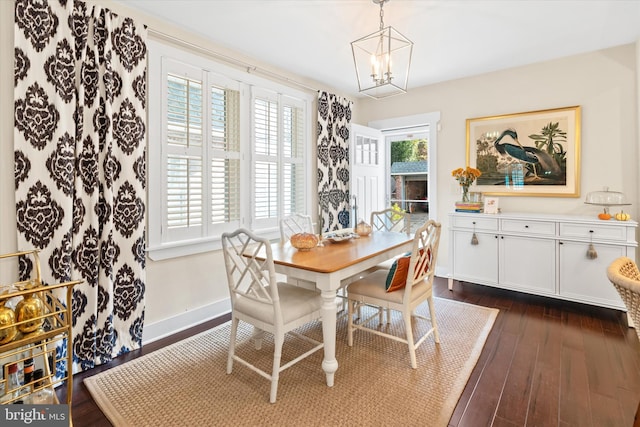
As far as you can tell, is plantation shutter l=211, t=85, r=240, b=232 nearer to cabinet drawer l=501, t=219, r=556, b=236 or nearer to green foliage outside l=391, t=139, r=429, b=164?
green foliage outside l=391, t=139, r=429, b=164

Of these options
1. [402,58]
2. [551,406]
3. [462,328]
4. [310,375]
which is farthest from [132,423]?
[402,58]

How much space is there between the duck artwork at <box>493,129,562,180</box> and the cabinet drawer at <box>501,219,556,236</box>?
65 cm

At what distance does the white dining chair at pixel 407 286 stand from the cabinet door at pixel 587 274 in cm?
158

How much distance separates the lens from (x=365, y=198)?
475 cm

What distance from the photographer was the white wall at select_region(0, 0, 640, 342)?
6.48 ft

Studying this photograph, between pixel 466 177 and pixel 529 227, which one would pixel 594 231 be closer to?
pixel 529 227

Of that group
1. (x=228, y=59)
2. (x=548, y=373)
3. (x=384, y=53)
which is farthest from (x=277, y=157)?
(x=548, y=373)

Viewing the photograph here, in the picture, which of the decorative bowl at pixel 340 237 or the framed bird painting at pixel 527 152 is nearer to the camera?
the decorative bowl at pixel 340 237

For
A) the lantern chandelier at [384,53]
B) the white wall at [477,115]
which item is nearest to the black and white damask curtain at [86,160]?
the white wall at [477,115]

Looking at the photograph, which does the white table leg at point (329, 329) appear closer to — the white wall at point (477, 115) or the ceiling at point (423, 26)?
the white wall at point (477, 115)

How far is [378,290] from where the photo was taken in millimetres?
2344

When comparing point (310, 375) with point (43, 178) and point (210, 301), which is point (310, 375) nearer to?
point (210, 301)

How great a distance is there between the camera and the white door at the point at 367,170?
14.9 ft

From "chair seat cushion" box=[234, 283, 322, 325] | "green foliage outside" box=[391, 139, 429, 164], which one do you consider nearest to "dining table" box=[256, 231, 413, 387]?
"chair seat cushion" box=[234, 283, 322, 325]
